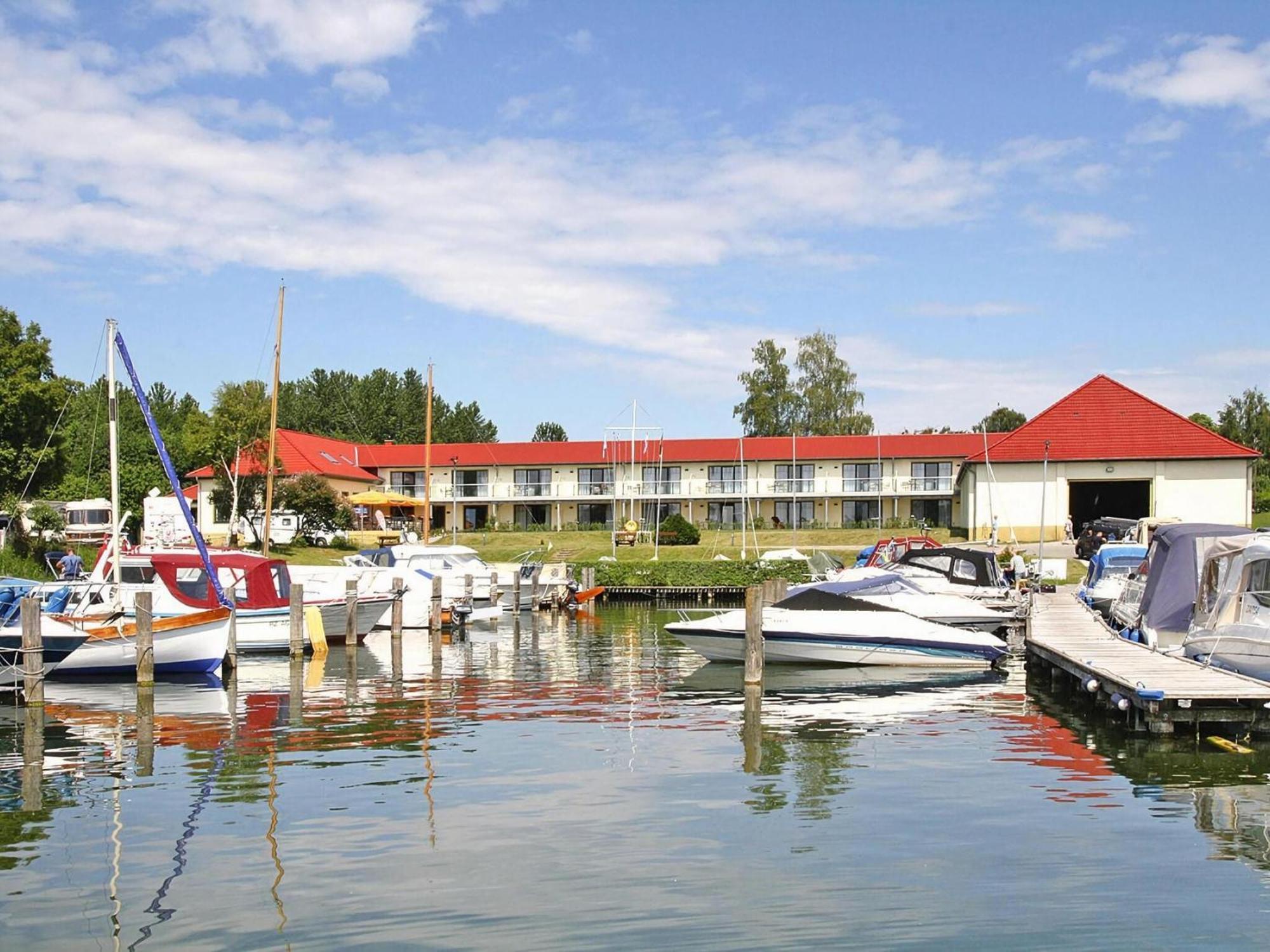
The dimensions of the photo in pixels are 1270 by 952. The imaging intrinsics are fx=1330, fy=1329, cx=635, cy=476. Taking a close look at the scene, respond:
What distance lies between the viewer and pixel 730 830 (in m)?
14.0

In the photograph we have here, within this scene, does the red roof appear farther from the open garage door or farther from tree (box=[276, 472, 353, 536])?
tree (box=[276, 472, 353, 536])

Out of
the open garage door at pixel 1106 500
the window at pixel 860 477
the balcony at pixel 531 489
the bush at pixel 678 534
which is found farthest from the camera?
Answer: the balcony at pixel 531 489

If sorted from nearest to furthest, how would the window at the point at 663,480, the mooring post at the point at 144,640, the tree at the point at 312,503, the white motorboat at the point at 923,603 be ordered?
the mooring post at the point at 144,640
the white motorboat at the point at 923,603
the tree at the point at 312,503
the window at the point at 663,480

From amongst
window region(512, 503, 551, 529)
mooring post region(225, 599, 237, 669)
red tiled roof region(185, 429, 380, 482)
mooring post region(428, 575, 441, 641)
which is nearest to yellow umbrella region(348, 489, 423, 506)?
red tiled roof region(185, 429, 380, 482)

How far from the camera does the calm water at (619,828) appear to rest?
428 inches

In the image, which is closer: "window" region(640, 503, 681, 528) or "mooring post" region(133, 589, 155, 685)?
"mooring post" region(133, 589, 155, 685)

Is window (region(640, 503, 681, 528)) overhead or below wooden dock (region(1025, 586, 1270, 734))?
overhead

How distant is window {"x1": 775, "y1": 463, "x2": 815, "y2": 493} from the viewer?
272 feet

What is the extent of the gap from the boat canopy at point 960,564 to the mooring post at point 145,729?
20860 millimetres

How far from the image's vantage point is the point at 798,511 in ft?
278

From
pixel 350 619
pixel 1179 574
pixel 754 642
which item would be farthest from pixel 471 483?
pixel 1179 574

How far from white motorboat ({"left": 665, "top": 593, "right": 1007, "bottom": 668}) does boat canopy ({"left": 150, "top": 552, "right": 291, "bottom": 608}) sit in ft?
37.8

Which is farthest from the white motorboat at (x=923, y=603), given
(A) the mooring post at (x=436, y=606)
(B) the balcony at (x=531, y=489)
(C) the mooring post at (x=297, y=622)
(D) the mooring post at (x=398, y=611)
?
(B) the balcony at (x=531, y=489)

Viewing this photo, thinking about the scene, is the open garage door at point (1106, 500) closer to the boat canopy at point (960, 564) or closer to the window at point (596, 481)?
the window at point (596, 481)
